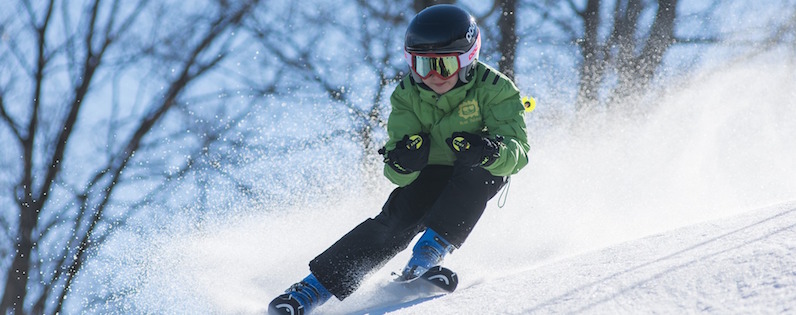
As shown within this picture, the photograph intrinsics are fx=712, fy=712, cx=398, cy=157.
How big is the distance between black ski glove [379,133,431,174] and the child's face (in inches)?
10.0

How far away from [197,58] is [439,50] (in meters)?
8.30

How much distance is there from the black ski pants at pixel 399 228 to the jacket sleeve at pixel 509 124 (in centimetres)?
13

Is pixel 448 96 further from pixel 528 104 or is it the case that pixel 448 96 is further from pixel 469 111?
pixel 528 104

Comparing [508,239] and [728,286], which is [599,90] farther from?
[728,286]

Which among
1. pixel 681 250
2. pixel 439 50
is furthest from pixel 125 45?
pixel 681 250

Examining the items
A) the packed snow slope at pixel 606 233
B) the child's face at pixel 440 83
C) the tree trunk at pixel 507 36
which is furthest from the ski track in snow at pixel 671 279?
the tree trunk at pixel 507 36

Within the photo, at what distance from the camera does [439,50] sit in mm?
2863

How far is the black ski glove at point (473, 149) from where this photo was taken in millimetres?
2648

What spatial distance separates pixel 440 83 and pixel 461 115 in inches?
6.5

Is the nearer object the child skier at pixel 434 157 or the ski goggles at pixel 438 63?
the child skier at pixel 434 157

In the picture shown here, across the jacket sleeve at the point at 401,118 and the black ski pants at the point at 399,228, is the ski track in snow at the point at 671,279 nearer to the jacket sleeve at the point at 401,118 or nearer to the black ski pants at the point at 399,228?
→ the black ski pants at the point at 399,228

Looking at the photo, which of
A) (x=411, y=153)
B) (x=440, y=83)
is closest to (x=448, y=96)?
(x=440, y=83)

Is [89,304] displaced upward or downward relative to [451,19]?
upward

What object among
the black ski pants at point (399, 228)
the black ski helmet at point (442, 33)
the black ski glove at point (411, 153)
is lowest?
the black ski pants at point (399, 228)
